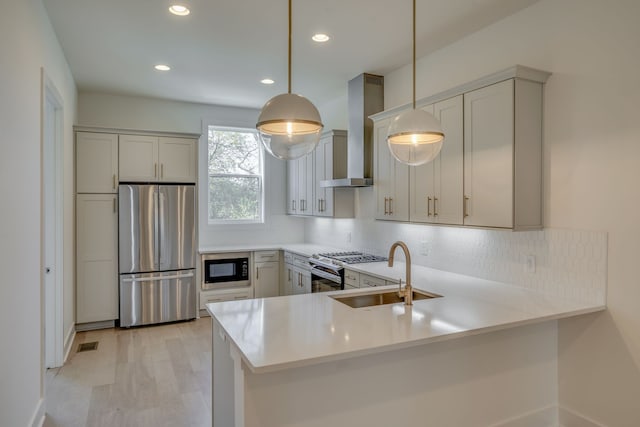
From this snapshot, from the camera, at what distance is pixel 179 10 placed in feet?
9.99

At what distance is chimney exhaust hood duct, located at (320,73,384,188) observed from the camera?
4418 millimetres

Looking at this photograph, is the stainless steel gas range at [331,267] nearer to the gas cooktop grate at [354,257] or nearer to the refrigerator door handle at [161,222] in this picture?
the gas cooktop grate at [354,257]

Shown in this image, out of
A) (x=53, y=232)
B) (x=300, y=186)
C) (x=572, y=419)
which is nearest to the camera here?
Result: (x=572, y=419)

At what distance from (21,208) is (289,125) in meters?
1.65

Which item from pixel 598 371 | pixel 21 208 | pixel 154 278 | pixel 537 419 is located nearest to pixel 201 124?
pixel 154 278

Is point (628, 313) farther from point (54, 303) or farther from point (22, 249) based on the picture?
point (54, 303)

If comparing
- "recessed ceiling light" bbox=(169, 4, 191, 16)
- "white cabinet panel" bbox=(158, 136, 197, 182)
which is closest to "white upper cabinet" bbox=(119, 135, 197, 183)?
"white cabinet panel" bbox=(158, 136, 197, 182)

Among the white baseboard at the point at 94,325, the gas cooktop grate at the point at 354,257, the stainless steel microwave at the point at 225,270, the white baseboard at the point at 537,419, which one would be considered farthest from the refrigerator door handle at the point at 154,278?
the white baseboard at the point at 537,419

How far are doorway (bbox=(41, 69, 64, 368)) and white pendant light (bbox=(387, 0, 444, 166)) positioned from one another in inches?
124

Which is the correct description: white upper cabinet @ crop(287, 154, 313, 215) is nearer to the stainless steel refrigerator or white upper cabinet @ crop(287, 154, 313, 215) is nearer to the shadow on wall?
the stainless steel refrigerator

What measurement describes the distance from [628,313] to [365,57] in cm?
292

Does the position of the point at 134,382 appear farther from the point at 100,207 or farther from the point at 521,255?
the point at 521,255

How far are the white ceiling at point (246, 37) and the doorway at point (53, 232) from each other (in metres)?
0.73

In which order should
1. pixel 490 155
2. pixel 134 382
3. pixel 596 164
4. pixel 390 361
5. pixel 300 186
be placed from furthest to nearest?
pixel 300 186, pixel 134 382, pixel 490 155, pixel 596 164, pixel 390 361
